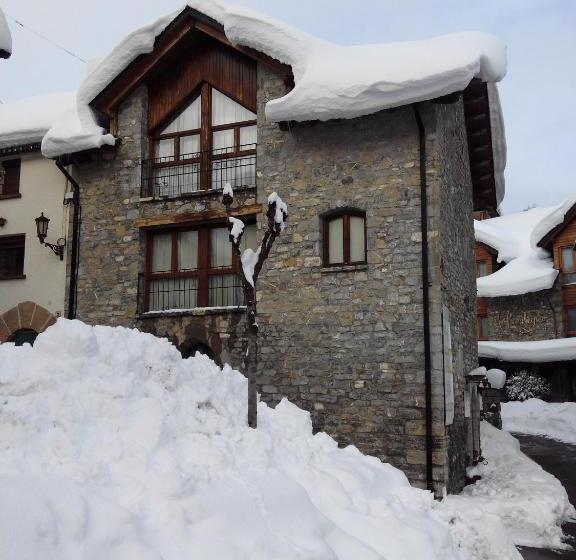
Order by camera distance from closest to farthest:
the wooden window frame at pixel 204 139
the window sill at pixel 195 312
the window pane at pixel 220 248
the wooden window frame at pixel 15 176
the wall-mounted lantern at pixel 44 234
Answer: the window sill at pixel 195 312 < the window pane at pixel 220 248 < the wooden window frame at pixel 204 139 < the wall-mounted lantern at pixel 44 234 < the wooden window frame at pixel 15 176

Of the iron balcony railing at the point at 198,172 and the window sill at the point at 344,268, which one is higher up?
the iron balcony railing at the point at 198,172

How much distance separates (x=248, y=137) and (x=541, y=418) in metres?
16.3

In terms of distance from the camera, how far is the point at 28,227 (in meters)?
14.0

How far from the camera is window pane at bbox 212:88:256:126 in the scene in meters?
12.9

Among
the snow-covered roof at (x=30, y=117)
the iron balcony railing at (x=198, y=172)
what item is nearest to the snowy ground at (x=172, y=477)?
the iron balcony railing at (x=198, y=172)

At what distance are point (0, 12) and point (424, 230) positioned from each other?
7.93 m

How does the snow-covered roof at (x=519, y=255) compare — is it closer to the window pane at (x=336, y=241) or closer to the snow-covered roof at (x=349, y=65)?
the snow-covered roof at (x=349, y=65)

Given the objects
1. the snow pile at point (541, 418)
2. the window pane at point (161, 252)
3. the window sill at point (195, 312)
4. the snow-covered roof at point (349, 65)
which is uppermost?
the snow-covered roof at point (349, 65)

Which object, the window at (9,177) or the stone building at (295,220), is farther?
the window at (9,177)

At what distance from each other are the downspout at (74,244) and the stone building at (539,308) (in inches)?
676

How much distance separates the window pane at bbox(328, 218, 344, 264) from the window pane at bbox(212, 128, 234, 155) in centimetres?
275

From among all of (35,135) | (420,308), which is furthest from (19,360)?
(35,135)

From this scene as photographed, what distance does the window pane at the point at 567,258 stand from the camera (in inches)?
1021

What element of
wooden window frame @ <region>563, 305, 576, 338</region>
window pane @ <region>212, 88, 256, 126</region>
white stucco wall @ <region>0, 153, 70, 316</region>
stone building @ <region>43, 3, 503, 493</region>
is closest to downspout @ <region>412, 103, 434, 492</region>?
stone building @ <region>43, 3, 503, 493</region>
